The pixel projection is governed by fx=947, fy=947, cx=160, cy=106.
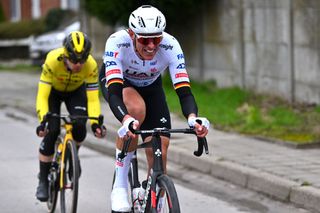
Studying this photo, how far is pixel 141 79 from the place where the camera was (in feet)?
23.7

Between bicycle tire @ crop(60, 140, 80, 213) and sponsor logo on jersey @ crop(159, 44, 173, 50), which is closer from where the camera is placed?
sponsor logo on jersey @ crop(159, 44, 173, 50)

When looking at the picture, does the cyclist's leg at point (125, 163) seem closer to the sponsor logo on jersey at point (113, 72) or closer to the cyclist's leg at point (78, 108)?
the sponsor logo on jersey at point (113, 72)

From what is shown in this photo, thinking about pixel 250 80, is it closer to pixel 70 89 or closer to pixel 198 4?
pixel 198 4

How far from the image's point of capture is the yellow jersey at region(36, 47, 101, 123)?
8461 mm

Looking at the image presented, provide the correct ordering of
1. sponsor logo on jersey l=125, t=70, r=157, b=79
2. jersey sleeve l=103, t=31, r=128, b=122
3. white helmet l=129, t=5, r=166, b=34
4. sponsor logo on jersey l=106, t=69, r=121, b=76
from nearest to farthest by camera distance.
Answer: white helmet l=129, t=5, r=166, b=34, jersey sleeve l=103, t=31, r=128, b=122, sponsor logo on jersey l=106, t=69, r=121, b=76, sponsor logo on jersey l=125, t=70, r=157, b=79

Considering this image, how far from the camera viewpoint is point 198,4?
17.9 m

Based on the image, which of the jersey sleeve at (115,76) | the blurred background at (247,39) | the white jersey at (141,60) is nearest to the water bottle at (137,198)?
the jersey sleeve at (115,76)

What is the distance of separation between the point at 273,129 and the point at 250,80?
12.2 ft

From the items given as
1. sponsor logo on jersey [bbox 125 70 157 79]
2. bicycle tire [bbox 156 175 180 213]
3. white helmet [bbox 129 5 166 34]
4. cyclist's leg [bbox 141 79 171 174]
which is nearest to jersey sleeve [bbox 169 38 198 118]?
sponsor logo on jersey [bbox 125 70 157 79]

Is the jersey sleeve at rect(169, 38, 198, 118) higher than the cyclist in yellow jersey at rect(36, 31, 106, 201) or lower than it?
higher

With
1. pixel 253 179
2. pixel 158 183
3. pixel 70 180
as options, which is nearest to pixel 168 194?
pixel 158 183

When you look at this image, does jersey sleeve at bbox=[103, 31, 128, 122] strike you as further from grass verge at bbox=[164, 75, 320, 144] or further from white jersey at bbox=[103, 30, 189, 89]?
grass verge at bbox=[164, 75, 320, 144]

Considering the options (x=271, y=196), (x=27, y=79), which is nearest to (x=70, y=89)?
(x=271, y=196)

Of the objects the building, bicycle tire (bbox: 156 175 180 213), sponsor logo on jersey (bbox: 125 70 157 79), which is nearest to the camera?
bicycle tire (bbox: 156 175 180 213)
